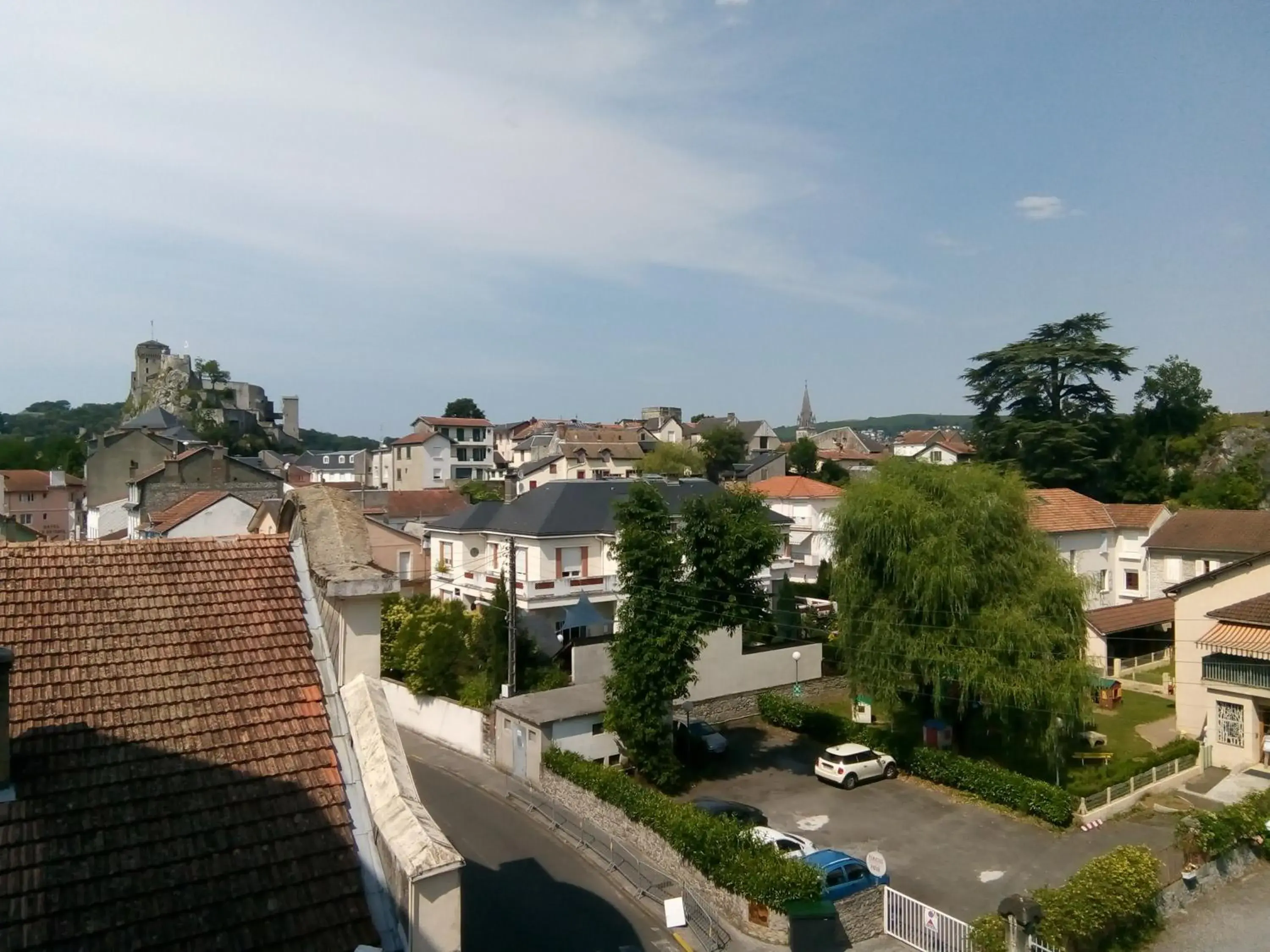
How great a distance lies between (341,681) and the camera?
627 cm

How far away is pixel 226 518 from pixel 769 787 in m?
24.1

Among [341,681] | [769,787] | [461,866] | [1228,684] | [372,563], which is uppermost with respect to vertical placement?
[372,563]

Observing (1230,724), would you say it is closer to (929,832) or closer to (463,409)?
(929,832)

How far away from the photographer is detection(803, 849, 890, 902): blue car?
15.0m

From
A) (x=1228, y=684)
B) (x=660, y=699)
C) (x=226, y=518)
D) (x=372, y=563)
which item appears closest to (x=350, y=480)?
(x=226, y=518)

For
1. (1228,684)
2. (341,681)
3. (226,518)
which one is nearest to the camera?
(341,681)

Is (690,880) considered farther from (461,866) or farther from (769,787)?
(461,866)

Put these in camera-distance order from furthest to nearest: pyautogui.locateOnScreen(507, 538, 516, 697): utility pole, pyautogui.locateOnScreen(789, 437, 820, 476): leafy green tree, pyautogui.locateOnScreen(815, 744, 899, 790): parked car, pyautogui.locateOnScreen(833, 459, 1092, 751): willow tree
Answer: pyautogui.locateOnScreen(789, 437, 820, 476): leafy green tree, pyautogui.locateOnScreen(507, 538, 516, 697): utility pole, pyautogui.locateOnScreen(815, 744, 899, 790): parked car, pyautogui.locateOnScreen(833, 459, 1092, 751): willow tree

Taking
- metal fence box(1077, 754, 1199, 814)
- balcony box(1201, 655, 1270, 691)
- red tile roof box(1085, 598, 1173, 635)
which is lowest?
metal fence box(1077, 754, 1199, 814)

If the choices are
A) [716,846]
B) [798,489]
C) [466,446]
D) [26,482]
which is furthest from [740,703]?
[26,482]

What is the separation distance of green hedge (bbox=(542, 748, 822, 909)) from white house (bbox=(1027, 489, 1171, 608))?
27947 mm

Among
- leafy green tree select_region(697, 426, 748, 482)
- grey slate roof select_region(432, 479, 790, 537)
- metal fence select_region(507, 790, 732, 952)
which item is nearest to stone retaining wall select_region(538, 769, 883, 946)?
metal fence select_region(507, 790, 732, 952)

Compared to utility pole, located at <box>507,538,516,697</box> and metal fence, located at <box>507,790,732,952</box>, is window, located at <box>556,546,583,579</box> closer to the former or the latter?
utility pole, located at <box>507,538,516,697</box>

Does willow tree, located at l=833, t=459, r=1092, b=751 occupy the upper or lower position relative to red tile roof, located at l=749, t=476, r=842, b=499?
lower
